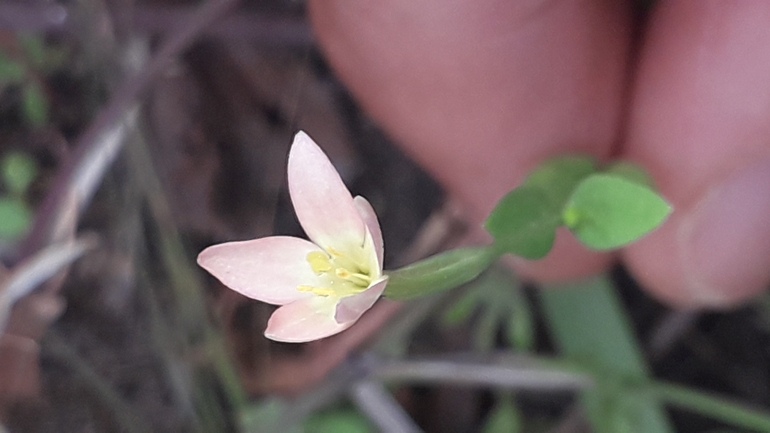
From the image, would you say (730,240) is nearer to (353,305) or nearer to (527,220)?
(527,220)

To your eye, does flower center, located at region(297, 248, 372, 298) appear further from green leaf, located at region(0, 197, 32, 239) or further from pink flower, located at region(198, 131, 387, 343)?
green leaf, located at region(0, 197, 32, 239)

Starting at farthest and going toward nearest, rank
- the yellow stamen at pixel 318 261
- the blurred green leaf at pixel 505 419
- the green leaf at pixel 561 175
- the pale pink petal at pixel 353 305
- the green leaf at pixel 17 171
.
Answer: the green leaf at pixel 17 171, the blurred green leaf at pixel 505 419, the green leaf at pixel 561 175, the yellow stamen at pixel 318 261, the pale pink petal at pixel 353 305

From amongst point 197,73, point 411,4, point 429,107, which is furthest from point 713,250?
point 197,73

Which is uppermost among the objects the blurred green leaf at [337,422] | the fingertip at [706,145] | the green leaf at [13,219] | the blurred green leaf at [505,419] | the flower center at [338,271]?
the flower center at [338,271]

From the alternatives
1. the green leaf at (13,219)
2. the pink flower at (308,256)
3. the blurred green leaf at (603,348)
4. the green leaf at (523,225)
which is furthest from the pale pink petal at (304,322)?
the green leaf at (13,219)

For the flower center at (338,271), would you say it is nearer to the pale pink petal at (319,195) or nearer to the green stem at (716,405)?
the pale pink petal at (319,195)

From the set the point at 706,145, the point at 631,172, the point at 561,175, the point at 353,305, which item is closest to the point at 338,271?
the point at 353,305

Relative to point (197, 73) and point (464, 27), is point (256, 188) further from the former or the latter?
point (464, 27)
